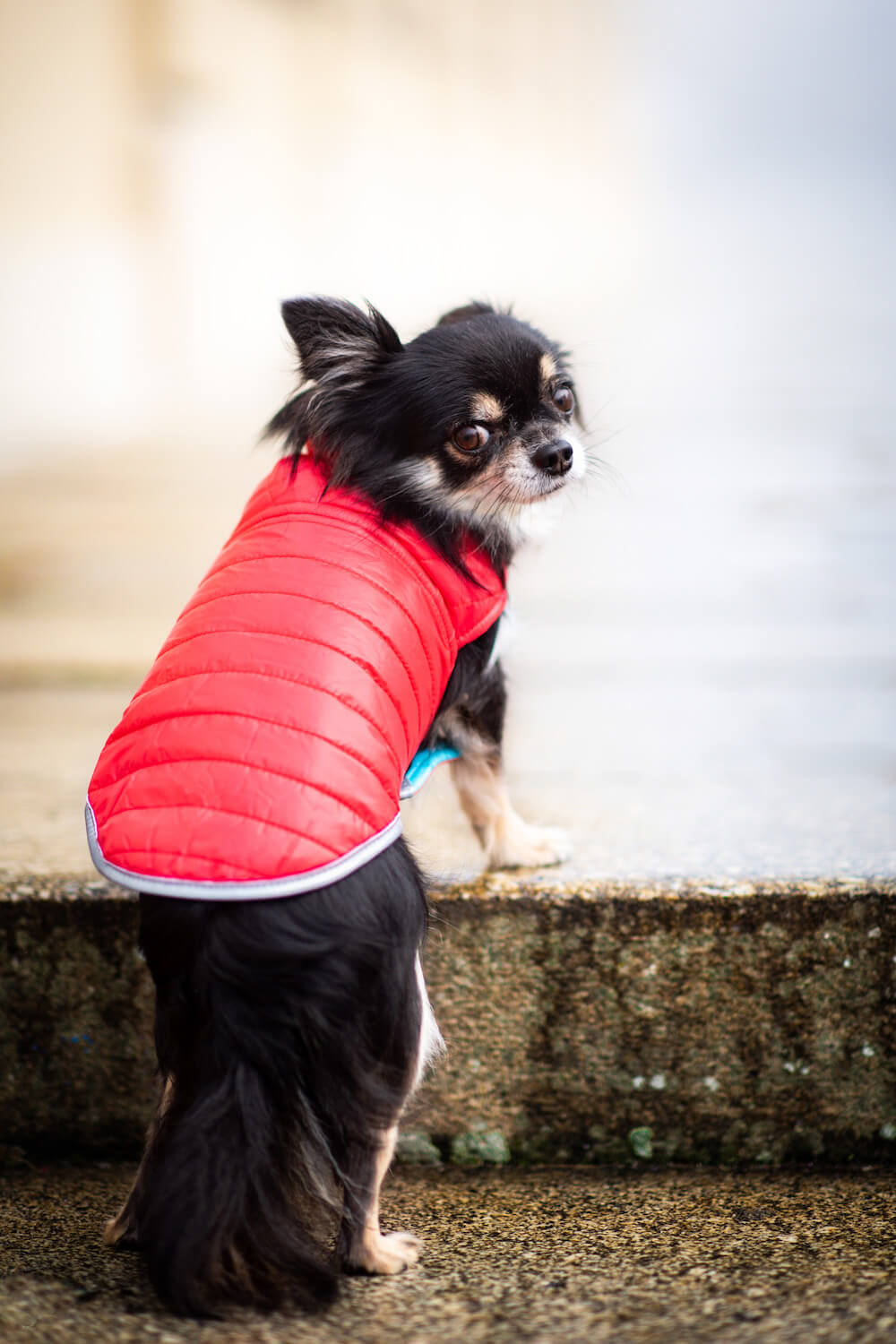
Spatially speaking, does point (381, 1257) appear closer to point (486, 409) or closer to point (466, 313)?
point (486, 409)

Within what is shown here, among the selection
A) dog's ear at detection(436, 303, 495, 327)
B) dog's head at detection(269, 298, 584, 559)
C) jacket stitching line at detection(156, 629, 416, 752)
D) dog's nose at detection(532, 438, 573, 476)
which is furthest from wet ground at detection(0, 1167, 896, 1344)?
dog's ear at detection(436, 303, 495, 327)

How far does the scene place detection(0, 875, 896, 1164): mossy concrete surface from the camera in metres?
1.79

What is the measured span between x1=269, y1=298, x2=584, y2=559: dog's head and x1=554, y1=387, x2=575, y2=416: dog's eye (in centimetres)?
4

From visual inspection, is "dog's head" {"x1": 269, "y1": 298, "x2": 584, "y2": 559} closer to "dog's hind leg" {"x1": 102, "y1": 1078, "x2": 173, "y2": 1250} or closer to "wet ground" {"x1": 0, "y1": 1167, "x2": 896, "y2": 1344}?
"dog's hind leg" {"x1": 102, "y1": 1078, "x2": 173, "y2": 1250}

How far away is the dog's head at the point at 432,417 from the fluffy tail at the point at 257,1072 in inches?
28.8

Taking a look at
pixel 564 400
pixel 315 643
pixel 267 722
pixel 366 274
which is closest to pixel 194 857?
pixel 267 722

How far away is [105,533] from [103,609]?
2.01 meters

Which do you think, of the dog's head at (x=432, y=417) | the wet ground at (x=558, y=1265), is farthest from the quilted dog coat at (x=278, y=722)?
the wet ground at (x=558, y=1265)

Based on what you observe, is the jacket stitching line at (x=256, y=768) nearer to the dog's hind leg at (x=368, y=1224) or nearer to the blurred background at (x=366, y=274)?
the dog's hind leg at (x=368, y=1224)

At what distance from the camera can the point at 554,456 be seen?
1.91 m

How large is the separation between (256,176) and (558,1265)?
868 centimetres

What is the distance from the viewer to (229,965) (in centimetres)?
129

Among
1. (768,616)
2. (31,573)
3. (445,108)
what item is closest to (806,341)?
(445,108)

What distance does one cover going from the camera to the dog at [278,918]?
1.30 meters
